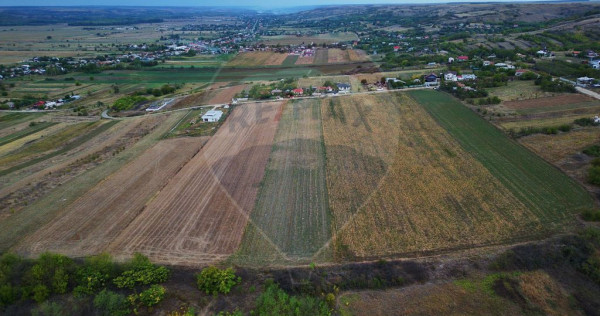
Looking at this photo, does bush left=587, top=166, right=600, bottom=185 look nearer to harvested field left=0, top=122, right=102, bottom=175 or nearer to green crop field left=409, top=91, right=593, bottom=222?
green crop field left=409, top=91, right=593, bottom=222

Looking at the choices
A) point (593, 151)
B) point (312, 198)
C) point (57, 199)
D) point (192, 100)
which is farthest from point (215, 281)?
point (192, 100)

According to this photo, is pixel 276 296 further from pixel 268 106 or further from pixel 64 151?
pixel 268 106

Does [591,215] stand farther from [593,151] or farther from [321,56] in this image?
[321,56]

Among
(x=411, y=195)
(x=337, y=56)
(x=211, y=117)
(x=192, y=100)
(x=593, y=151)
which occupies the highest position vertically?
(x=337, y=56)

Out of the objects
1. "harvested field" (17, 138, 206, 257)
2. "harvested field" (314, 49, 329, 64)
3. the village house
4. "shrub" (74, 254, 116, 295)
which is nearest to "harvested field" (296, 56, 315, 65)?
"harvested field" (314, 49, 329, 64)

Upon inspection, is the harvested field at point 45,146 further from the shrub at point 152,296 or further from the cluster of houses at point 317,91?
the cluster of houses at point 317,91

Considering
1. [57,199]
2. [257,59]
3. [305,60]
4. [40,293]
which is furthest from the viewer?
[257,59]

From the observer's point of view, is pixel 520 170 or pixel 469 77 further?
pixel 469 77

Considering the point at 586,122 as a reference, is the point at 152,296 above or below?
below
